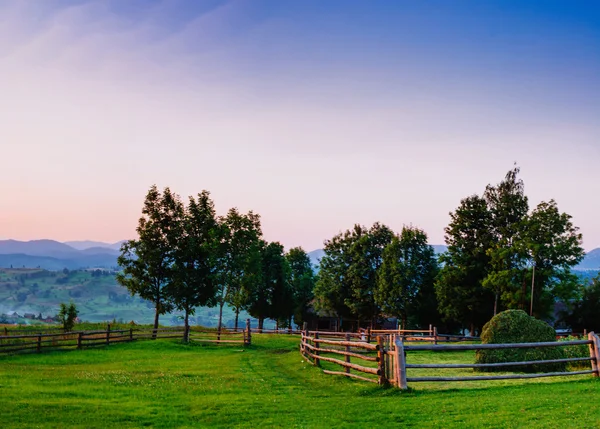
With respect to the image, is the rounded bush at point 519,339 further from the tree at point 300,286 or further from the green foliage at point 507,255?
the tree at point 300,286

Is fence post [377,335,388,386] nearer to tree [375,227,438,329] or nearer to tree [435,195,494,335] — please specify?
tree [435,195,494,335]

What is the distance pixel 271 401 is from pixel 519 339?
11.7 metres

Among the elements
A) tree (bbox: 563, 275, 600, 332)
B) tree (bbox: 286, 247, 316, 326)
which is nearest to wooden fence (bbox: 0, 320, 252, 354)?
tree (bbox: 286, 247, 316, 326)

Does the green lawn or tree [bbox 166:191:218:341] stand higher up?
tree [bbox 166:191:218:341]

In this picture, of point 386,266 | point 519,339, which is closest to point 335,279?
point 386,266

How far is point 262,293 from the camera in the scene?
241 ft

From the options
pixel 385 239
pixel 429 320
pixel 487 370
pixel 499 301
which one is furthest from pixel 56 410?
pixel 385 239

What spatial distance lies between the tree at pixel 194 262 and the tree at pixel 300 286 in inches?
957

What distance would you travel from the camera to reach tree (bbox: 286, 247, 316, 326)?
7756 centimetres

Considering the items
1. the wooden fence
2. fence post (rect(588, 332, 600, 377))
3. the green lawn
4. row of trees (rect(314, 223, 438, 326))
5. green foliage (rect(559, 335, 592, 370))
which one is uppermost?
row of trees (rect(314, 223, 438, 326))

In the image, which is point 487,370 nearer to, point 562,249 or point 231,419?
point 231,419

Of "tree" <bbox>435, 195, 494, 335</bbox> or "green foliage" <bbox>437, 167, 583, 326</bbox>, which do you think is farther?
"tree" <bbox>435, 195, 494, 335</bbox>

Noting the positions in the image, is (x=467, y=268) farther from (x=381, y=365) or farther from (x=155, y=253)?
(x=381, y=365)

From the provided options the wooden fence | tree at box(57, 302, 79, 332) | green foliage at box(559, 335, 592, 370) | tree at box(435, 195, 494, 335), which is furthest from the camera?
tree at box(435, 195, 494, 335)
